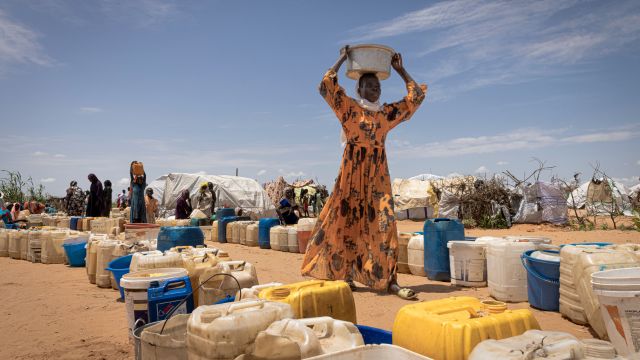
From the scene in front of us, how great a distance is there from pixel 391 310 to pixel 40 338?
3.30m

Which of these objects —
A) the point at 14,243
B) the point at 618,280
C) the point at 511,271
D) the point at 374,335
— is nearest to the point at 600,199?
the point at 511,271

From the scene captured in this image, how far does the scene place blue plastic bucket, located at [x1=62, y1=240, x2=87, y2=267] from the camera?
314 inches

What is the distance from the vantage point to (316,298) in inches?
104

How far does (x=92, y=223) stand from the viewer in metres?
10.7

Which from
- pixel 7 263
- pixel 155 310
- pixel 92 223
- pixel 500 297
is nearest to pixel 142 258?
pixel 155 310

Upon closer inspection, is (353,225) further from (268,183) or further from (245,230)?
(268,183)

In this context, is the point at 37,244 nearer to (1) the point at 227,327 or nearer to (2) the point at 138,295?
(2) the point at 138,295

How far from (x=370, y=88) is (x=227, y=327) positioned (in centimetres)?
399

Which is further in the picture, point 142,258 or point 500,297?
point 500,297

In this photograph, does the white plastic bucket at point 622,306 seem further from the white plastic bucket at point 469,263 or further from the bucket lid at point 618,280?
the white plastic bucket at point 469,263

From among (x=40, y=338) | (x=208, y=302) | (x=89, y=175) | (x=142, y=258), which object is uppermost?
(x=89, y=175)

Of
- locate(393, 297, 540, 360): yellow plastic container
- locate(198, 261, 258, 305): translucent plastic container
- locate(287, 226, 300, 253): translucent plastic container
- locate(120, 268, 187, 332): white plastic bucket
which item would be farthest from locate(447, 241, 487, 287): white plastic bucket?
locate(287, 226, 300, 253): translucent plastic container

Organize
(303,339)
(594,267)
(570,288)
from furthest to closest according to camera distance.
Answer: (570,288) → (594,267) → (303,339)

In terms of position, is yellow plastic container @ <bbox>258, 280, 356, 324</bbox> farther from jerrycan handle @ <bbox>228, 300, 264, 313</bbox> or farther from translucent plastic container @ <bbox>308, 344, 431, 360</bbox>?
translucent plastic container @ <bbox>308, 344, 431, 360</bbox>
